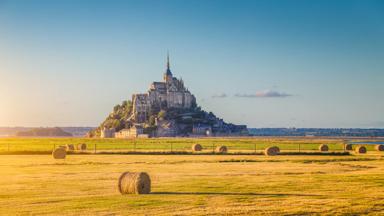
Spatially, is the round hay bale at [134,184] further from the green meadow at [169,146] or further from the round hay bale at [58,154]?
the green meadow at [169,146]

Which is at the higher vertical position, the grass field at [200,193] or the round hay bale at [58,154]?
the round hay bale at [58,154]

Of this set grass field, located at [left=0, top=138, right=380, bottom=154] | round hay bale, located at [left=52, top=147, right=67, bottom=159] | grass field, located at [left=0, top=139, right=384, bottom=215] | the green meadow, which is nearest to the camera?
grass field, located at [left=0, top=139, right=384, bottom=215]

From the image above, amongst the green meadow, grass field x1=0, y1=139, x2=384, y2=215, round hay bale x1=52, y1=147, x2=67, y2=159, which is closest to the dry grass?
grass field x1=0, y1=139, x2=384, y2=215

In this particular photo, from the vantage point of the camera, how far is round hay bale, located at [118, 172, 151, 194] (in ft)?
75.7

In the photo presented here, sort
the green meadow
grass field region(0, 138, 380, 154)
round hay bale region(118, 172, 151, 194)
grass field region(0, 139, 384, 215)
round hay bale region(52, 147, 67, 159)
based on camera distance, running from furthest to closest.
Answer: grass field region(0, 138, 380, 154)
the green meadow
round hay bale region(52, 147, 67, 159)
round hay bale region(118, 172, 151, 194)
grass field region(0, 139, 384, 215)

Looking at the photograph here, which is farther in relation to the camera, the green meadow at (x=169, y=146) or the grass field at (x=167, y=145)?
the grass field at (x=167, y=145)

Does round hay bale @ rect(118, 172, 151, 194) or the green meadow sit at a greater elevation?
the green meadow

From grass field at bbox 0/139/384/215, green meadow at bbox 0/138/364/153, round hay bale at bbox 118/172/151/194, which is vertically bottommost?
grass field at bbox 0/139/384/215

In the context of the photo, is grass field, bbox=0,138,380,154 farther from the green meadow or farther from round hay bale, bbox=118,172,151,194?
round hay bale, bbox=118,172,151,194

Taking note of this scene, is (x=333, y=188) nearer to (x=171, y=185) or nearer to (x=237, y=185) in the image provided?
(x=237, y=185)

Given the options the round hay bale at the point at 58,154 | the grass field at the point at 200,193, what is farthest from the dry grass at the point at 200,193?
the round hay bale at the point at 58,154

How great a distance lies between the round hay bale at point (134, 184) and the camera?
908 inches

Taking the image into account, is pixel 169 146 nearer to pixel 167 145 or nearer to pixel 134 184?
pixel 167 145

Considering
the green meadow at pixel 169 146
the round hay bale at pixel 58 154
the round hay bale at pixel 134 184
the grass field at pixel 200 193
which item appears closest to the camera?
the grass field at pixel 200 193
